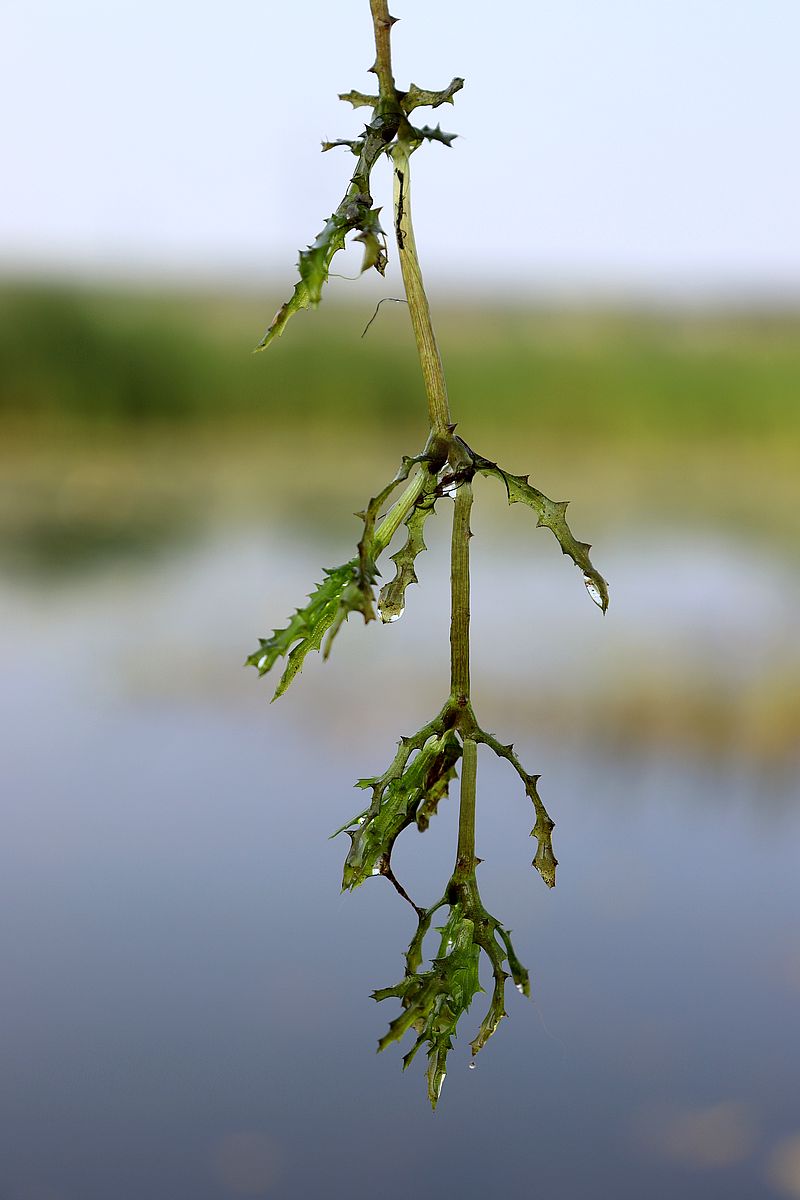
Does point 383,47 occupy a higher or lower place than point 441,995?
higher

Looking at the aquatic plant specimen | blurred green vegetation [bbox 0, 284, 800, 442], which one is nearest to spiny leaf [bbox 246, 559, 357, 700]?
the aquatic plant specimen

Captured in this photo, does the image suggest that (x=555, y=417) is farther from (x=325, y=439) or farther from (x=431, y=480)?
(x=431, y=480)

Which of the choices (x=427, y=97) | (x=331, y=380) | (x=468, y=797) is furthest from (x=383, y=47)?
(x=331, y=380)

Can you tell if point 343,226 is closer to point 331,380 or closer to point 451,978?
point 451,978

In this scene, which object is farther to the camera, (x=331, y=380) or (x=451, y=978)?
(x=331, y=380)

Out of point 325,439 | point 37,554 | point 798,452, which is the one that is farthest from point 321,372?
point 798,452

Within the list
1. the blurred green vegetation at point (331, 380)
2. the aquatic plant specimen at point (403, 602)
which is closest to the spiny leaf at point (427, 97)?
the aquatic plant specimen at point (403, 602)

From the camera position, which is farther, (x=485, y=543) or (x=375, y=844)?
(x=485, y=543)

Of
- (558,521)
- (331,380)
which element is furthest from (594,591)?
(331,380)
